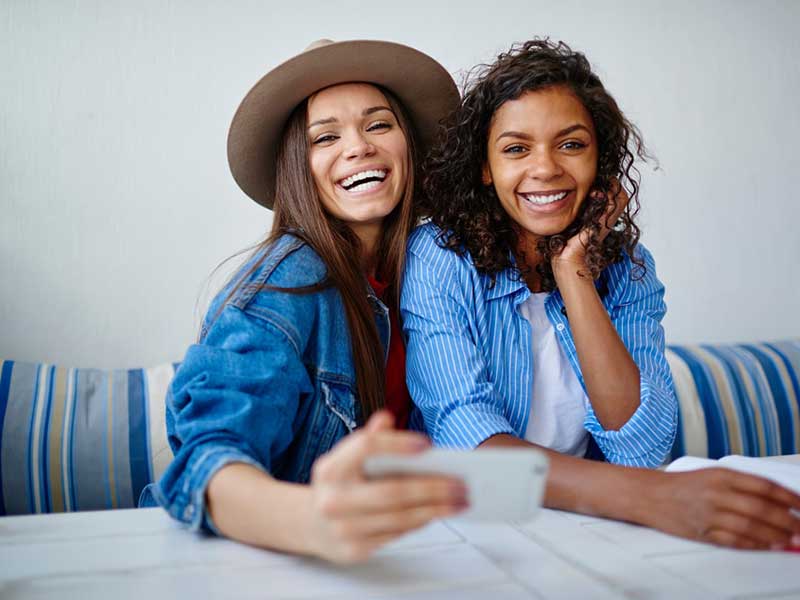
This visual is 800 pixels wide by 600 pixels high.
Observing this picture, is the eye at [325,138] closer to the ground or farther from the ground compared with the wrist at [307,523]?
farther from the ground

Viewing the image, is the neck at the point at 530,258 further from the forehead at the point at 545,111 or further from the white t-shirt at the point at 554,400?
the forehead at the point at 545,111

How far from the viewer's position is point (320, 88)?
4.33 ft

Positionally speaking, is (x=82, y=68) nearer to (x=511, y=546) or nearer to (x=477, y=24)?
(x=477, y=24)

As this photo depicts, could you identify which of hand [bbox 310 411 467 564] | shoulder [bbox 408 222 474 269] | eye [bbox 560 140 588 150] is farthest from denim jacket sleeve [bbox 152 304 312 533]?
eye [bbox 560 140 588 150]

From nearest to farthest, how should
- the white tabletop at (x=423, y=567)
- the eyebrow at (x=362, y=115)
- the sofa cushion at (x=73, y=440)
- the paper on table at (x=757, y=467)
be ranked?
the white tabletop at (x=423, y=567) → the paper on table at (x=757, y=467) → the eyebrow at (x=362, y=115) → the sofa cushion at (x=73, y=440)

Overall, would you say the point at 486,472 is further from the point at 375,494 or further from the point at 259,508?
the point at 259,508

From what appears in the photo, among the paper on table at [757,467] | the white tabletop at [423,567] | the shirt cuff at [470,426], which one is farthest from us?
the shirt cuff at [470,426]

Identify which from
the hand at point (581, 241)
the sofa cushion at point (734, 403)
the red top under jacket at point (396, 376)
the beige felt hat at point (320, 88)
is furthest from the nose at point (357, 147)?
the sofa cushion at point (734, 403)

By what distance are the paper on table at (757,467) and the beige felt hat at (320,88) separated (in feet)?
2.55

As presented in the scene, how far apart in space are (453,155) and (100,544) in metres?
0.81

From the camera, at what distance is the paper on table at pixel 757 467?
0.92 meters

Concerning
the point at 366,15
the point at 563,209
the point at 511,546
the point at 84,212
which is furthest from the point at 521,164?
the point at 84,212

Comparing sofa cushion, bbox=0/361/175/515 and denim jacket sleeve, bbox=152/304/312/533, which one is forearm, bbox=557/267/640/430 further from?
sofa cushion, bbox=0/361/175/515

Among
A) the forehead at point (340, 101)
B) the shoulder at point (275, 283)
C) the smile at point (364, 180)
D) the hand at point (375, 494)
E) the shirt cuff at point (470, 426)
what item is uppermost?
the forehead at point (340, 101)
